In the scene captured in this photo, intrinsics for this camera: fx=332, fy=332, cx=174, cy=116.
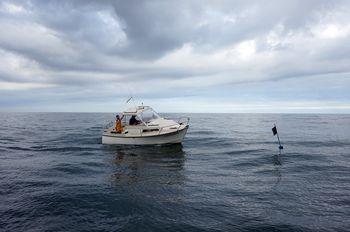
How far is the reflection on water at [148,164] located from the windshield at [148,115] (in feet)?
8.58

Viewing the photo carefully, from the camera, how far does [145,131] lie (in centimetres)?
2812

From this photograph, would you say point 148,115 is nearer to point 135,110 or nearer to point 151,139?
point 135,110

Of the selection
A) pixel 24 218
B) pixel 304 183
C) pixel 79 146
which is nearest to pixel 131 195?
pixel 24 218

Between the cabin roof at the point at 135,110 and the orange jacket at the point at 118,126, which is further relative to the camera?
the orange jacket at the point at 118,126

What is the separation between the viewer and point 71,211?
40.5 feet

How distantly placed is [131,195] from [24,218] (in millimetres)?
4415

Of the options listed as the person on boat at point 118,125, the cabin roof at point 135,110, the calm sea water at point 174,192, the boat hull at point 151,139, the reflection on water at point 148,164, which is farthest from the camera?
the person on boat at point 118,125

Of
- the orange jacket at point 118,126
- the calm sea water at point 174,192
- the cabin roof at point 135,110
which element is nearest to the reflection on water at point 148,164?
the calm sea water at point 174,192

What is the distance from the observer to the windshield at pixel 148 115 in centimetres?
2898

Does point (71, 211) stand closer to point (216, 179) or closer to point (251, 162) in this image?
point (216, 179)

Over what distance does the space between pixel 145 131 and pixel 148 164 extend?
21.9 feet

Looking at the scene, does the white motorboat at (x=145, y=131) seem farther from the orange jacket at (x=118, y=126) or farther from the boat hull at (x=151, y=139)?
the orange jacket at (x=118, y=126)

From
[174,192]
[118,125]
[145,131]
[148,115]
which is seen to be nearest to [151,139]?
[145,131]

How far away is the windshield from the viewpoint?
28984mm
